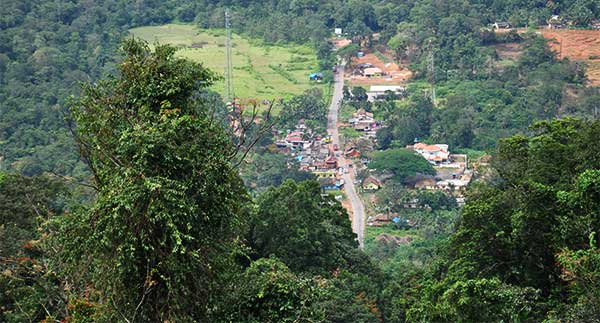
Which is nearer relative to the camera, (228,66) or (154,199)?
(154,199)

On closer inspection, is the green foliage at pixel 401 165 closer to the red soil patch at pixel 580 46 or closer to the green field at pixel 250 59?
the green field at pixel 250 59

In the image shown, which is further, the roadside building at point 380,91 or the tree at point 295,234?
the roadside building at point 380,91

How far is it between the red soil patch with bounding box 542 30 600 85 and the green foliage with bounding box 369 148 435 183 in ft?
31.4

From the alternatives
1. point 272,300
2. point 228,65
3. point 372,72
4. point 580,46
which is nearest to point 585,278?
point 272,300

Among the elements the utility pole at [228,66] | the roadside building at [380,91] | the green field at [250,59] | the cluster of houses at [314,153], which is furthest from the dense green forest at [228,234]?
the green field at [250,59]

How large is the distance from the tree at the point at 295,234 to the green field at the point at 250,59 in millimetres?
18406

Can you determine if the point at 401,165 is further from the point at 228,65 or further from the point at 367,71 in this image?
the point at 228,65

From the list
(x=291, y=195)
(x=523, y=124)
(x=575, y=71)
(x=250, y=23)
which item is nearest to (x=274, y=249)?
(x=291, y=195)

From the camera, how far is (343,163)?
28.5 meters

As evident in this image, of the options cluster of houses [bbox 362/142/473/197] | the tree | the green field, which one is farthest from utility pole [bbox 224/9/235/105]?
the tree

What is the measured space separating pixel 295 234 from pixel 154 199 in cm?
751

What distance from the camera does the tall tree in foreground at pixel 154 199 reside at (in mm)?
5688

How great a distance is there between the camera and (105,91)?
6.37 m

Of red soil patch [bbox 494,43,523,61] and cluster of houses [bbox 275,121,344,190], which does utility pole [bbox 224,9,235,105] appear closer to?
cluster of houses [bbox 275,121,344,190]
